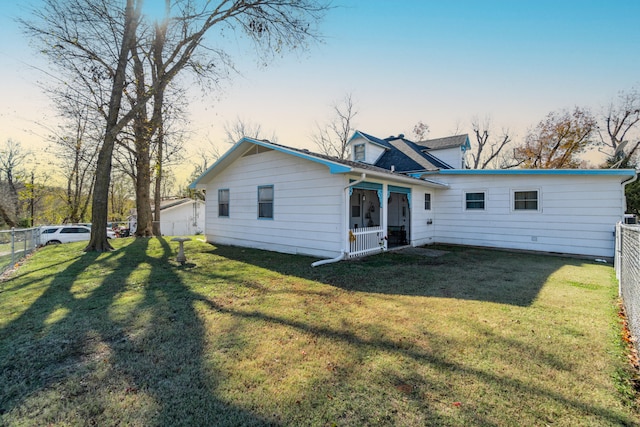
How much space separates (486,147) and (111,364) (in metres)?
32.7

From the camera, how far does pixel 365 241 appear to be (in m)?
8.82

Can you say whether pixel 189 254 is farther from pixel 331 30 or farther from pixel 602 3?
pixel 602 3

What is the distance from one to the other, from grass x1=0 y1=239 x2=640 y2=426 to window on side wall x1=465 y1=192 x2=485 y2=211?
5311 millimetres

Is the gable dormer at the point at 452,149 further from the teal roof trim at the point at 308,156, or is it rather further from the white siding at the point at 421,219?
the teal roof trim at the point at 308,156

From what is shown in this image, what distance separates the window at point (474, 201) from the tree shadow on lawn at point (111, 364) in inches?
401

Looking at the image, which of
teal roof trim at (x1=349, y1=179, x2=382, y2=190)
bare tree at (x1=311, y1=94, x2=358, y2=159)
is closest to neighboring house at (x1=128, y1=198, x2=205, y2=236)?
bare tree at (x1=311, y1=94, x2=358, y2=159)

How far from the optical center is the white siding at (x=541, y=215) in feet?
29.1

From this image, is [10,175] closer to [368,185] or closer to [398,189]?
[368,185]

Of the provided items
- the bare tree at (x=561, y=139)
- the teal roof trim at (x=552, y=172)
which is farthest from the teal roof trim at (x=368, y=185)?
the bare tree at (x=561, y=139)

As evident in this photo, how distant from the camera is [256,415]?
208cm

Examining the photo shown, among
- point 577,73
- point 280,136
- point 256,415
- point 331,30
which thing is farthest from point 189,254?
point 280,136

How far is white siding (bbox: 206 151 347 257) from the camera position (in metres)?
8.32

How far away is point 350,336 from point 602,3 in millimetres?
11765

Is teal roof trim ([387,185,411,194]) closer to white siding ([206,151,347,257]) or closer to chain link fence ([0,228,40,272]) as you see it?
white siding ([206,151,347,257])
